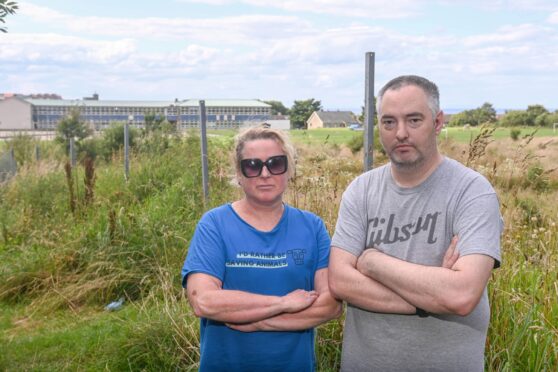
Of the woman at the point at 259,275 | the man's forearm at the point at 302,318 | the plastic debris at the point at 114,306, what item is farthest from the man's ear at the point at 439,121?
the plastic debris at the point at 114,306

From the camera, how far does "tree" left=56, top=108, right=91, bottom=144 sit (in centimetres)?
3281

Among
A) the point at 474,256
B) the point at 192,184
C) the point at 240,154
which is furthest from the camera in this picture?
the point at 192,184

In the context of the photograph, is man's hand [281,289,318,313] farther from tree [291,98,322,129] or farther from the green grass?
tree [291,98,322,129]

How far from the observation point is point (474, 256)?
7.80ft

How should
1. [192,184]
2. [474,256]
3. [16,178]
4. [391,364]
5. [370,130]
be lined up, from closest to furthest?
[474,256] → [391,364] → [370,130] → [192,184] → [16,178]

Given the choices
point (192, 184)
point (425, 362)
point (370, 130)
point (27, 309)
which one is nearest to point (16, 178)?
point (192, 184)

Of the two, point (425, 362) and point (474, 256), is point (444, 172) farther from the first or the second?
point (425, 362)

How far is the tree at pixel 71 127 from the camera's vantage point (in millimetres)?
32812

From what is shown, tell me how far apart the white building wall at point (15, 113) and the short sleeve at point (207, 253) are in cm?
13374

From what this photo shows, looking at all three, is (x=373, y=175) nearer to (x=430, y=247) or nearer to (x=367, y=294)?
(x=430, y=247)

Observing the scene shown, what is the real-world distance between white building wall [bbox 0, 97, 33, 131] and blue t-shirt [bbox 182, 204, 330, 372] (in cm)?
13378

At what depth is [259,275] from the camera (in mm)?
2621

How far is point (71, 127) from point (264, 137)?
107 ft

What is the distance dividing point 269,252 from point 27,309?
4502 millimetres
